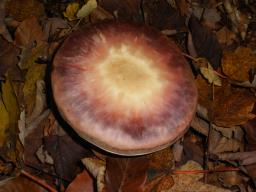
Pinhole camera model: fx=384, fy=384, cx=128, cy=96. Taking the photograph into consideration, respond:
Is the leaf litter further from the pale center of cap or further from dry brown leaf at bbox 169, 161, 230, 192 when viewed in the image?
the pale center of cap

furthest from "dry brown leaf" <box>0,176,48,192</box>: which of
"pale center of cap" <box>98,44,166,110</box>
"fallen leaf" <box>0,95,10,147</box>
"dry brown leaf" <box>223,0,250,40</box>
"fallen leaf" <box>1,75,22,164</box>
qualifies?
"dry brown leaf" <box>223,0,250,40</box>

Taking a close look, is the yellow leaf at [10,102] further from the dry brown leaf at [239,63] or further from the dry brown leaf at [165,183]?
the dry brown leaf at [239,63]

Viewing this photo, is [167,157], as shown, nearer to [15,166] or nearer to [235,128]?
[235,128]

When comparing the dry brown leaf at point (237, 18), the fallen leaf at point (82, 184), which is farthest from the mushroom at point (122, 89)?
the dry brown leaf at point (237, 18)

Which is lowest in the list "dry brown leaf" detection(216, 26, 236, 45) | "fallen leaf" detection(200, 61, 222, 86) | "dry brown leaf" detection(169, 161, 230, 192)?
"dry brown leaf" detection(169, 161, 230, 192)

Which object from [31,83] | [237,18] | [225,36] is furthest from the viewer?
[237,18]

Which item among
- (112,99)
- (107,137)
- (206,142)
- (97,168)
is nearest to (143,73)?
(112,99)

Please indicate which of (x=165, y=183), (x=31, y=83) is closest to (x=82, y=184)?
(x=165, y=183)

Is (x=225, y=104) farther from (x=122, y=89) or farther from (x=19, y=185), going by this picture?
(x=19, y=185)
